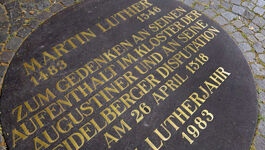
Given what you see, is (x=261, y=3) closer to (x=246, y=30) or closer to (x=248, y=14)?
(x=248, y=14)

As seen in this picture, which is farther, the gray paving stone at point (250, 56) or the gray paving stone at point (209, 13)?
the gray paving stone at point (209, 13)

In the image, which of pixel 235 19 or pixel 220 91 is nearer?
pixel 220 91

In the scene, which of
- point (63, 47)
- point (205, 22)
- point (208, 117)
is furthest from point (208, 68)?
point (63, 47)

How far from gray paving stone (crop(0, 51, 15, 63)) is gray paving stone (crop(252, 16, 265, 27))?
15.0 feet

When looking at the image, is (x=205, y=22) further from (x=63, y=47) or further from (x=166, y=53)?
(x=63, y=47)

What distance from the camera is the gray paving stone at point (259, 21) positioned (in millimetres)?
4301

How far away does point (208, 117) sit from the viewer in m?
3.00

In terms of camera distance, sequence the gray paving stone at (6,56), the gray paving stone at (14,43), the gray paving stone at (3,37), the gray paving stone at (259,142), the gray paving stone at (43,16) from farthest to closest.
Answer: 1. the gray paving stone at (43,16)
2. the gray paving stone at (3,37)
3. the gray paving stone at (14,43)
4. the gray paving stone at (6,56)
5. the gray paving stone at (259,142)

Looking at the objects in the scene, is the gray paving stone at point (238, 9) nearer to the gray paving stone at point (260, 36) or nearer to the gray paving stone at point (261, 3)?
the gray paving stone at point (261, 3)

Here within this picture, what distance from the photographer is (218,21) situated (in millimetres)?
4297

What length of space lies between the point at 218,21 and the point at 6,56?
3911 millimetres

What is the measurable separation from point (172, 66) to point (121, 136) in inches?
55.3

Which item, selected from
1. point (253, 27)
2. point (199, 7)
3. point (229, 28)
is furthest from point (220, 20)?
point (253, 27)

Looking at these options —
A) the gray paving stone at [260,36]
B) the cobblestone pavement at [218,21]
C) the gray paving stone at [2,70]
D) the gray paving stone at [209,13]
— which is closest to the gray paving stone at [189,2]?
the cobblestone pavement at [218,21]
